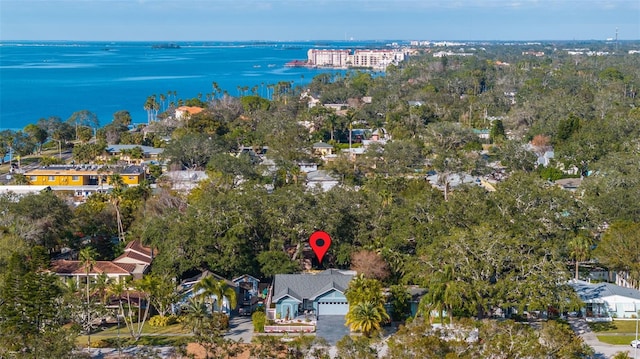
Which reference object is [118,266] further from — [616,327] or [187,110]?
[187,110]

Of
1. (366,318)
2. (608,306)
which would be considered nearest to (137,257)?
(366,318)

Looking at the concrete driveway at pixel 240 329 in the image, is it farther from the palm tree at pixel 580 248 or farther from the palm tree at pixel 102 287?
the palm tree at pixel 580 248

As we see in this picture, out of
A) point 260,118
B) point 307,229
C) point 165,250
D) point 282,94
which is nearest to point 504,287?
point 307,229

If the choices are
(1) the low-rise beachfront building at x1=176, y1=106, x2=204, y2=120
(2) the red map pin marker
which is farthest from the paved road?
(1) the low-rise beachfront building at x1=176, y1=106, x2=204, y2=120

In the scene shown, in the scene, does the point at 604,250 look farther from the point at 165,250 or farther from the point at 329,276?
the point at 165,250

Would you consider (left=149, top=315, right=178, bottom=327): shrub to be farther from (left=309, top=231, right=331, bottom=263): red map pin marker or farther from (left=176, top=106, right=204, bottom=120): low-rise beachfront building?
(left=176, top=106, right=204, bottom=120): low-rise beachfront building

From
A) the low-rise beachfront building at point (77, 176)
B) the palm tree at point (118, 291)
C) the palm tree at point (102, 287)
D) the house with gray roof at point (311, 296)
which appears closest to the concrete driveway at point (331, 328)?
the house with gray roof at point (311, 296)
